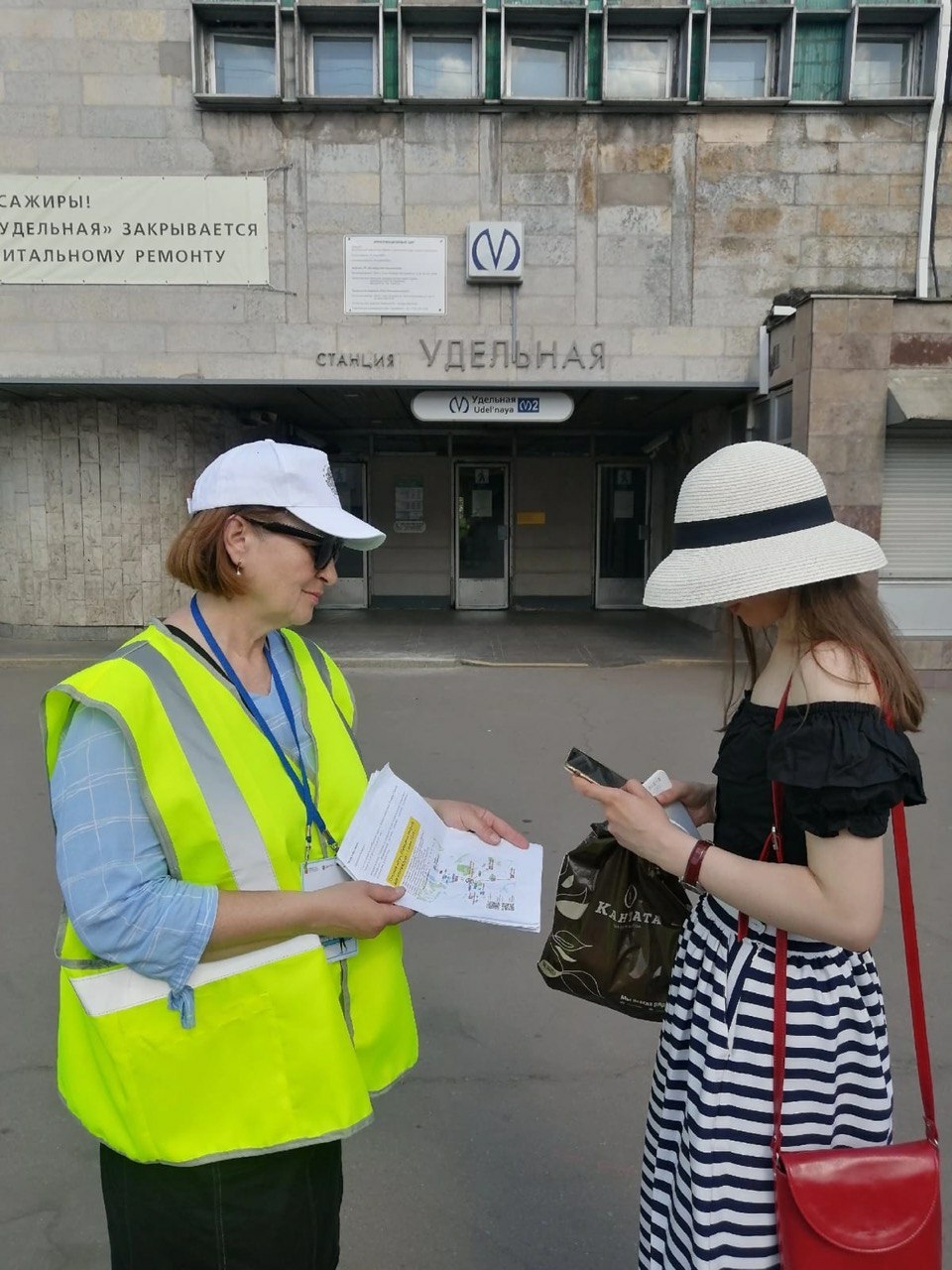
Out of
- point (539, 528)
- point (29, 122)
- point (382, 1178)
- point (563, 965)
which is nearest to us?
point (563, 965)

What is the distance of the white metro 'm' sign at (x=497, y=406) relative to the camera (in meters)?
10.7

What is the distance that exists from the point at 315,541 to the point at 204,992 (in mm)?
764

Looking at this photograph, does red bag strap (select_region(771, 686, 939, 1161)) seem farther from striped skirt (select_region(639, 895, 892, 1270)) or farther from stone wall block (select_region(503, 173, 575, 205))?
stone wall block (select_region(503, 173, 575, 205))

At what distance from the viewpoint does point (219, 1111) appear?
1.47 metres

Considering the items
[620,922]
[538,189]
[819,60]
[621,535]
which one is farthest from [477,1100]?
[621,535]

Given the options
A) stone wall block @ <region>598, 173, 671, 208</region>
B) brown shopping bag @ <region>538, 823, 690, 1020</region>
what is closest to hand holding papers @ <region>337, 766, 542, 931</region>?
brown shopping bag @ <region>538, 823, 690, 1020</region>

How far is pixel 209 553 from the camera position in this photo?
5.32ft

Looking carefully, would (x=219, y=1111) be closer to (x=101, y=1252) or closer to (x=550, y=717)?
(x=101, y=1252)

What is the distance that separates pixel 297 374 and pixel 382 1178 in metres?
9.20

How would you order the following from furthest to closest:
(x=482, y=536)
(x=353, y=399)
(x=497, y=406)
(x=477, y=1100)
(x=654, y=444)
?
(x=482, y=536) < (x=654, y=444) < (x=353, y=399) < (x=497, y=406) < (x=477, y=1100)

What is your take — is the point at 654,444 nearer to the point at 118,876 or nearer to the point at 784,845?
the point at 784,845

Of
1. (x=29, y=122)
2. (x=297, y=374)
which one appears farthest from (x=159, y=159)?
(x=297, y=374)

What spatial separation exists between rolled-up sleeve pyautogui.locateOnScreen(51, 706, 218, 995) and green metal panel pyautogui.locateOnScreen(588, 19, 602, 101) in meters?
10.6

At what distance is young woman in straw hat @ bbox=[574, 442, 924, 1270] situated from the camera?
4.75 ft
